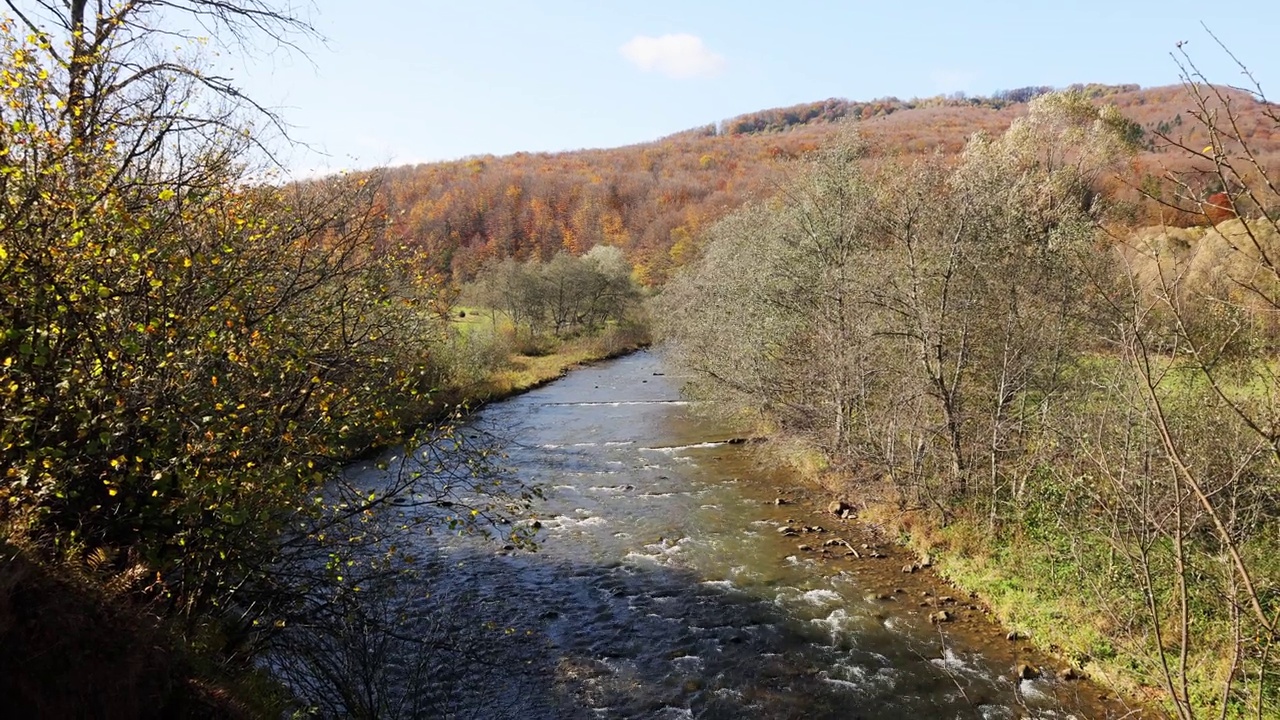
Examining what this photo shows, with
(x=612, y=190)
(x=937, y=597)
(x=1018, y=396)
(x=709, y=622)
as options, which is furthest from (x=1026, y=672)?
(x=612, y=190)

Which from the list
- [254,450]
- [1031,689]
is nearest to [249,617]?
[254,450]

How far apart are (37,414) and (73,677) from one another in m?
1.80

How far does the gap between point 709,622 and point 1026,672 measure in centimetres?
445

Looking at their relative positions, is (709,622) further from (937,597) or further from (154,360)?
(154,360)

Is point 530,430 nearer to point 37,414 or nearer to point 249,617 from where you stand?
point 249,617

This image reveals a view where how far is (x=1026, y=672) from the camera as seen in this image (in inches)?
375

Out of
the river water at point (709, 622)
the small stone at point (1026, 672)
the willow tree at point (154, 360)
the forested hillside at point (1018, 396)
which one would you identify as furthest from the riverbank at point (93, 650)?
the small stone at point (1026, 672)

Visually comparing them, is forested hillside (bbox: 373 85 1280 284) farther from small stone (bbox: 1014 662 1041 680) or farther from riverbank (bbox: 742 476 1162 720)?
small stone (bbox: 1014 662 1041 680)

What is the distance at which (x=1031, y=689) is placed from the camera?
9.16m

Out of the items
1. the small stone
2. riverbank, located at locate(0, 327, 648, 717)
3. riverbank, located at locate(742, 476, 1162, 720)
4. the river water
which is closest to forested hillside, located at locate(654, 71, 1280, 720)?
riverbank, located at locate(742, 476, 1162, 720)

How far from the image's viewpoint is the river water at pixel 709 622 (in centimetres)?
891

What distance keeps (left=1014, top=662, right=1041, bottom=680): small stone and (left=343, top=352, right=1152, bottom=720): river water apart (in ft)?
0.40

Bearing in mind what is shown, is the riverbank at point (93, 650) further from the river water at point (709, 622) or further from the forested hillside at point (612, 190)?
the forested hillside at point (612, 190)

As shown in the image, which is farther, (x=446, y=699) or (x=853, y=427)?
(x=853, y=427)
